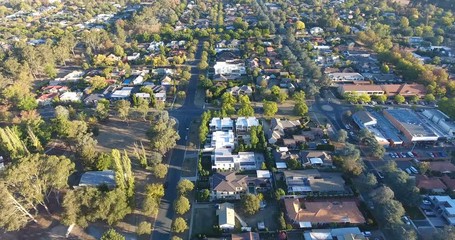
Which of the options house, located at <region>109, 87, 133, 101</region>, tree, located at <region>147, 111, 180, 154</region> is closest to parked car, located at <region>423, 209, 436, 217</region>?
tree, located at <region>147, 111, 180, 154</region>

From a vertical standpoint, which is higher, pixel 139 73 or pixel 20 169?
pixel 20 169

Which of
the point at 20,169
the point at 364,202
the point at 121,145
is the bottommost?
the point at 121,145

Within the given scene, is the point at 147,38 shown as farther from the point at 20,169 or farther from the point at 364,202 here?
the point at 364,202

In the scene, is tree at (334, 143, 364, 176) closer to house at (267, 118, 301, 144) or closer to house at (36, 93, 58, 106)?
house at (267, 118, 301, 144)

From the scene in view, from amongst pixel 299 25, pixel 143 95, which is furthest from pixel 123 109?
pixel 299 25

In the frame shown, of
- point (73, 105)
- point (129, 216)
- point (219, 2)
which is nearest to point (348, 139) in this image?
point (129, 216)

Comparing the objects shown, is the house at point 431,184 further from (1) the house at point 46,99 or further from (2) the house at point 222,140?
(1) the house at point 46,99

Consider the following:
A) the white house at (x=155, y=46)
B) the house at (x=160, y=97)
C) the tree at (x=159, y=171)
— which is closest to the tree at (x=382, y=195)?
the tree at (x=159, y=171)

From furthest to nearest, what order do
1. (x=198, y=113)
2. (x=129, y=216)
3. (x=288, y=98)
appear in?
(x=288, y=98)
(x=198, y=113)
(x=129, y=216)
